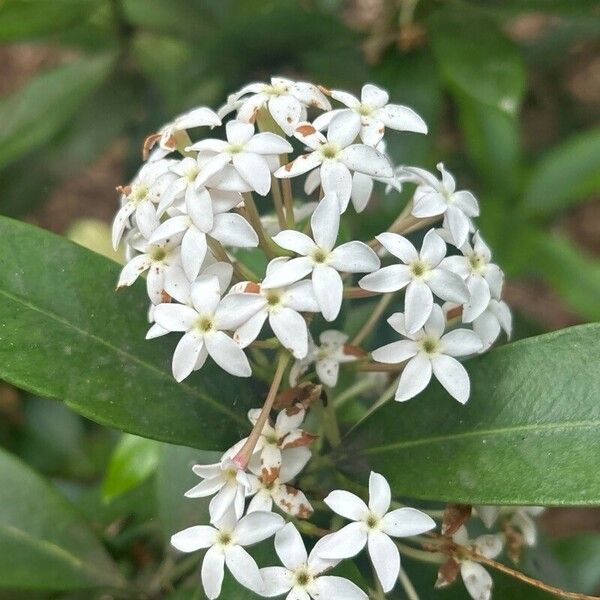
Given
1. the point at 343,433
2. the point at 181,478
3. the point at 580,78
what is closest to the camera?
the point at 343,433

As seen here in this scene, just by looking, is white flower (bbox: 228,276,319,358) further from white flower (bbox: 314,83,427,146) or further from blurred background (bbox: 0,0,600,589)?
blurred background (bbox: 0,0,600,589)

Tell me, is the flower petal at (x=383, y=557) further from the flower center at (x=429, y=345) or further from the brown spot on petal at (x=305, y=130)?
the brown spot on petal at (x=305, y=130)

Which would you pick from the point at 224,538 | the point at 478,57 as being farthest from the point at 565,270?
the point at 224,538

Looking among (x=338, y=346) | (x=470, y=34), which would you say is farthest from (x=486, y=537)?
(x=470, y=34)

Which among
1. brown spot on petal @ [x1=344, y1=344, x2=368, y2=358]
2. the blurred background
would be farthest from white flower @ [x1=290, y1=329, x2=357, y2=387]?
the blurred background

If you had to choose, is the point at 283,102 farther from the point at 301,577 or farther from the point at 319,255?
the point at 301,577

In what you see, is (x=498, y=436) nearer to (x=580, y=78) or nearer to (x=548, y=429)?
(x=548, y=429)
